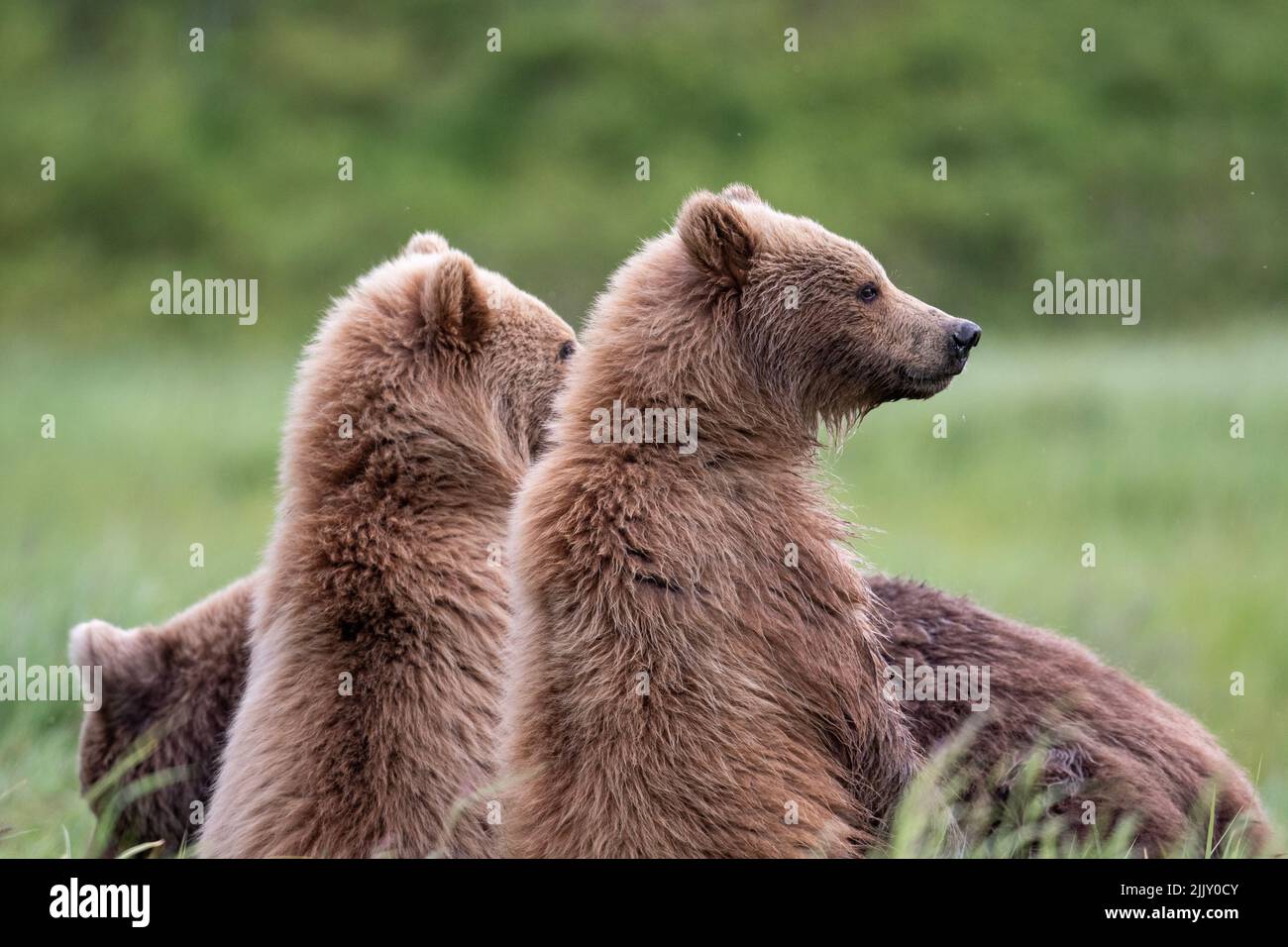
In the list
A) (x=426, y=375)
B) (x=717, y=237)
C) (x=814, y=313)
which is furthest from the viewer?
(x=426, y=375)

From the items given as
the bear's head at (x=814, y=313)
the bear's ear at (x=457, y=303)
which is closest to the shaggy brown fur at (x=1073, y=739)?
the bear's head at (x=814, y=313)

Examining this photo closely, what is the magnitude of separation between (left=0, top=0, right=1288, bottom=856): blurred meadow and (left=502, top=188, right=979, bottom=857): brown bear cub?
8964 millimetres

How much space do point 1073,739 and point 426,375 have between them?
2188 mm

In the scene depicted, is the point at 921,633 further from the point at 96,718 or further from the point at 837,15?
the point at 837,15

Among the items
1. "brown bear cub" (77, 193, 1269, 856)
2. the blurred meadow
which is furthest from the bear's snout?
the blurred meadow

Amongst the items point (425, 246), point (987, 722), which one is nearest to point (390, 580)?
point (425, 246)

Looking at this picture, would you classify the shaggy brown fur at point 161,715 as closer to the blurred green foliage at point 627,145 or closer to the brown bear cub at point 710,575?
the brown bear cub at point 710,575

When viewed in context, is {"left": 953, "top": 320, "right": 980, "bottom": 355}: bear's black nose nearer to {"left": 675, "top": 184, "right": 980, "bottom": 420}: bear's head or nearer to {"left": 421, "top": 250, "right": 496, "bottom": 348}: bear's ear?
{"left": 675, "top": 184, "right": 980, "bottom": 420}: bear's head

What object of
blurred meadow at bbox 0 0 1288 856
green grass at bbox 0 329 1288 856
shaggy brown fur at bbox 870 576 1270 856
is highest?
blurred meadow at bbox 0 0 1288 856

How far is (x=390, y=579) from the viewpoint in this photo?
4324 mm

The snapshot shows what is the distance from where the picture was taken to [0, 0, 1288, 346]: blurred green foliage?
69.1 feet

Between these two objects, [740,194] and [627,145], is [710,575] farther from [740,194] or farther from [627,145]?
[627,145]

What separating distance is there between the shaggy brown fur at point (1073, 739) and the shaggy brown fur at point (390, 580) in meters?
1.25
